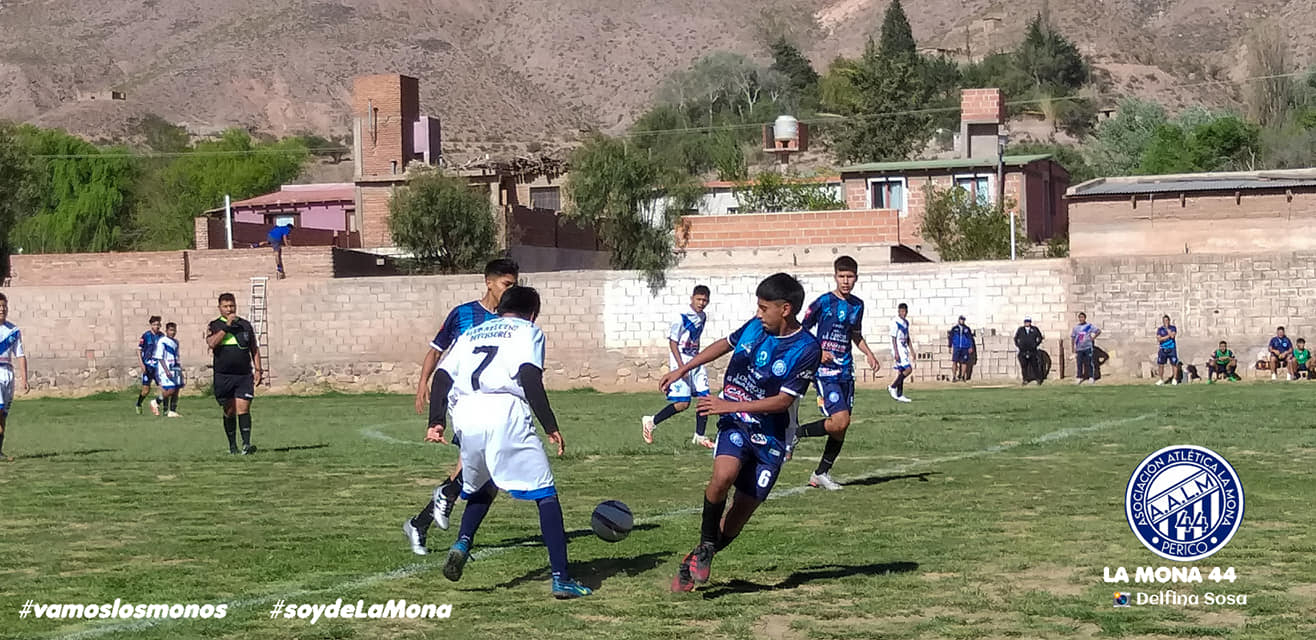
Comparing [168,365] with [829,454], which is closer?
[829,454]

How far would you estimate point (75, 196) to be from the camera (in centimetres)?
10325

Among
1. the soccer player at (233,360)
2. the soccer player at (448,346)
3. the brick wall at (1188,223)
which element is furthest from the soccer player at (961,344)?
the soccer player at (448,346)

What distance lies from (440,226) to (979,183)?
20936mm

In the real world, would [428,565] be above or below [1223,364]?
below

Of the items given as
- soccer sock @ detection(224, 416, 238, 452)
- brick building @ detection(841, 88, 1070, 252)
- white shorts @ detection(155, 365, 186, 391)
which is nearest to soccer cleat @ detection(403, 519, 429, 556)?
soccer sock @ detection(224, 416, 238, 452)

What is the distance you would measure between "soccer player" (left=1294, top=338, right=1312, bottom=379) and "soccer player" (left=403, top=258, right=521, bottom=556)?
91.4ft

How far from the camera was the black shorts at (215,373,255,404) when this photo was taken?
19.5 metres

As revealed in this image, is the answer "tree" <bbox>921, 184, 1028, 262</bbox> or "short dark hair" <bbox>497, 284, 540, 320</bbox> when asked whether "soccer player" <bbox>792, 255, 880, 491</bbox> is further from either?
"tree" <bbox>921, 184, 1028, 262</bbox>

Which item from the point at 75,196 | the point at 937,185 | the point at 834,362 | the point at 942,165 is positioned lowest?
the point at 834,362

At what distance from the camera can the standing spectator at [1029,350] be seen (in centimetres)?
3716

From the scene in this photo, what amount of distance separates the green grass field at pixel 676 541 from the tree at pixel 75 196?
81.5 meters

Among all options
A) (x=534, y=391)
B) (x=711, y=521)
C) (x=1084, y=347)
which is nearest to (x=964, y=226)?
(x=1084, y=347)

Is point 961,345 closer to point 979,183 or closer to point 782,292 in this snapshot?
point 979,183

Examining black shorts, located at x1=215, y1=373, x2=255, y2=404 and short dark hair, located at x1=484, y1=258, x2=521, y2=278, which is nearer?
short dark hair, located at x1=484, y1=258, x2=521, y2=278
